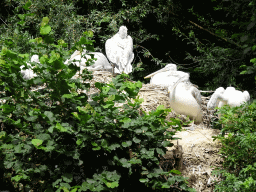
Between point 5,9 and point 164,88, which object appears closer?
point 164,88

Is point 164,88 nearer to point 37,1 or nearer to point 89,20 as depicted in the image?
point 89,20

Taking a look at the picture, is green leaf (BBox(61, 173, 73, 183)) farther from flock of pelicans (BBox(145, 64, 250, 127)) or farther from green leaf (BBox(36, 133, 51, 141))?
flock of pelicans (BBox(145, 64, 250, 127))

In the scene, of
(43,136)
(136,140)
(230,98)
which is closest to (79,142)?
(43,136)

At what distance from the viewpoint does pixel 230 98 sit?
3.08 meters

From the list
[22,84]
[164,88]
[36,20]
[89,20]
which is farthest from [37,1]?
[22,84]

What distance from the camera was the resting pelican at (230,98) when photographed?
3.02 meters

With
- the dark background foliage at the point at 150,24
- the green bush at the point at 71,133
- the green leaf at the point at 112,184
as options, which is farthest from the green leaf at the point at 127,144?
the dark background foliage at the point at 150,24

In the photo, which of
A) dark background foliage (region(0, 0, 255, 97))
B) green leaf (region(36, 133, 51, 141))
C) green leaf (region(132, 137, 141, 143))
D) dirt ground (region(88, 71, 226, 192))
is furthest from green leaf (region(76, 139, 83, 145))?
dark background foliage (region(0, 0, 255, 97))

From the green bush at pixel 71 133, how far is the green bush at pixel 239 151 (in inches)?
21.2

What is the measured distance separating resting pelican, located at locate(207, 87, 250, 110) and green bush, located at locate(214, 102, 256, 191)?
21.2 inches

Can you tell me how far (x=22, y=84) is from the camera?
5.34 feet

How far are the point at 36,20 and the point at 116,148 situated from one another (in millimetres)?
4585

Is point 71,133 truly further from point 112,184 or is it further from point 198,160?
point 198,160

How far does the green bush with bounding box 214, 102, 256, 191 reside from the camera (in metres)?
2.04
